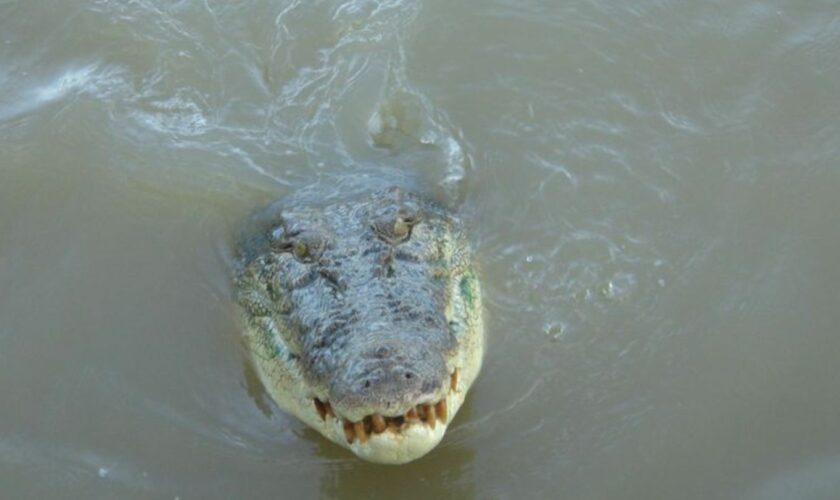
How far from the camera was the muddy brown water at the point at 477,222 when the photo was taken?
169 inches

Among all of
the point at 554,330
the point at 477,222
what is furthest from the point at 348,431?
the point at 477,222

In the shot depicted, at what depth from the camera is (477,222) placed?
17.8ft

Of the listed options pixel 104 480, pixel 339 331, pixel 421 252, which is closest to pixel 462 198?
pixel 421 252

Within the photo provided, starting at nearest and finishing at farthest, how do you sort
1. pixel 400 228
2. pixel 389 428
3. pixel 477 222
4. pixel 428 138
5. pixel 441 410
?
pixel 389 428
pixel 441 410
pixel 400 228
pixel 477 222
pixel 428 138

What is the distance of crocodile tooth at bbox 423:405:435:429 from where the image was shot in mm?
3715

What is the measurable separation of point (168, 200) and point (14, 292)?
100cm

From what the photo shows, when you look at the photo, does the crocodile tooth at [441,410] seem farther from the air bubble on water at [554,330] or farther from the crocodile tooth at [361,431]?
the air bubble on water at [554,330]

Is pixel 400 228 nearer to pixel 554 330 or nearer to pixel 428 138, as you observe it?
pixel 554 330

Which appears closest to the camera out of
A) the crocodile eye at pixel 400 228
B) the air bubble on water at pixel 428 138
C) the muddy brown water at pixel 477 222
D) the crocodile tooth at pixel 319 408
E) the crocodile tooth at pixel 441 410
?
the crocodile tooth at pixel 441 410

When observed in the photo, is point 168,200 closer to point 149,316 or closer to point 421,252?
point 149,316

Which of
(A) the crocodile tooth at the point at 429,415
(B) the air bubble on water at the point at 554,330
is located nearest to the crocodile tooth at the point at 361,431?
(A) the crocodile tooth at the point at 429,415

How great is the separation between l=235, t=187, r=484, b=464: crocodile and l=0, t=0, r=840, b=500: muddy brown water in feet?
0.85

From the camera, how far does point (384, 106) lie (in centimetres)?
612

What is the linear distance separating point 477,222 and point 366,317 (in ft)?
4.81
